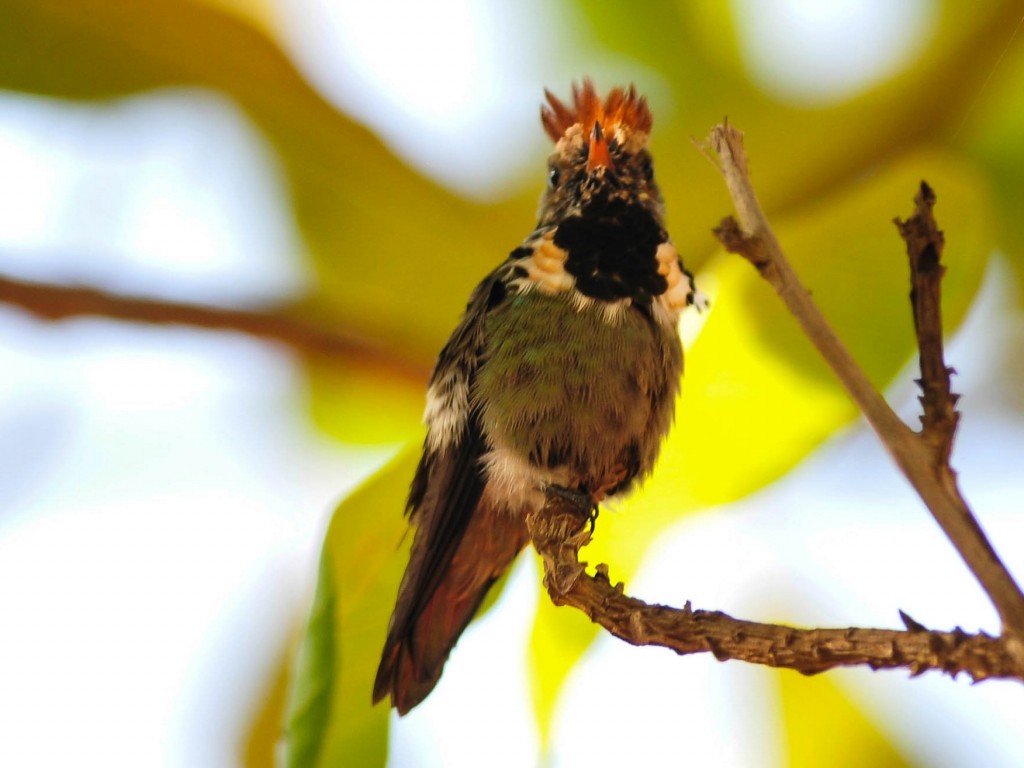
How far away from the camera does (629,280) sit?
1.20 meters

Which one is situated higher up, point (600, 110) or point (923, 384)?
point (600, 110)

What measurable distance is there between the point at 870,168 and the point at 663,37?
301 mm

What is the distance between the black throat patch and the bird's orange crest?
108 mm

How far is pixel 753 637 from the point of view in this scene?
2.49 ft

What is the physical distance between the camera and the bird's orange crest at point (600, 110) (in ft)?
4.11

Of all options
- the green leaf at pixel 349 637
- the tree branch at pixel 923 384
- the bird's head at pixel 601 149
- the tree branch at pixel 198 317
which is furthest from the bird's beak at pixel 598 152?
the tree branch at pixel 923 384

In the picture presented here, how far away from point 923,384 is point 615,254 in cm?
66

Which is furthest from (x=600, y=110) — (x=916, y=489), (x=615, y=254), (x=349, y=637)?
(x=916, y=489)

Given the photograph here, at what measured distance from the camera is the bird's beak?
1241 millimetres

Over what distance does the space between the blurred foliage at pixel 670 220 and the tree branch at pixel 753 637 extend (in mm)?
310

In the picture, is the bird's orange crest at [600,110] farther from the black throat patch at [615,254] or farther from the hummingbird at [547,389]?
the black throat patch at [615,254]

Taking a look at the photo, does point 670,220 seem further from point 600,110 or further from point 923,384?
point 923,384

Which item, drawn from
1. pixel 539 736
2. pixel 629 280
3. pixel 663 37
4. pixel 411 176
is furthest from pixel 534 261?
pixel 539 736

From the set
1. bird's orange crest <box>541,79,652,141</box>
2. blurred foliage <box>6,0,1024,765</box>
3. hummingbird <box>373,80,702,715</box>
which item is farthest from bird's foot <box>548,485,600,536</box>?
bird's orange crest <box>541,79,652,141</box>
